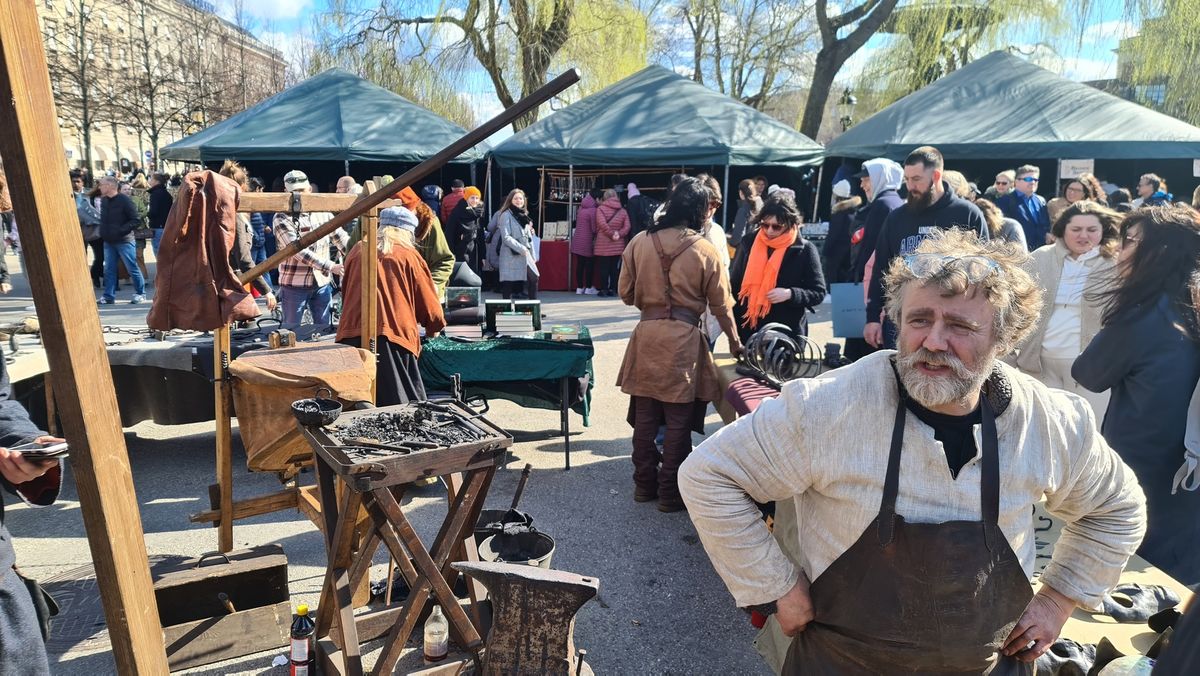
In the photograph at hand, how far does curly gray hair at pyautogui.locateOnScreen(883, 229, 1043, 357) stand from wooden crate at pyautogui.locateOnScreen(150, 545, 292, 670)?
112 inches

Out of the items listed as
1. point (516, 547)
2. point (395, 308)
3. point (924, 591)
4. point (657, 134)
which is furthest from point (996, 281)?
point (657, 134)

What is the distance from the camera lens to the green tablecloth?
512 cm

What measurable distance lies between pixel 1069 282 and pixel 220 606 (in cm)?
494

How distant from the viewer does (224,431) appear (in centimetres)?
368

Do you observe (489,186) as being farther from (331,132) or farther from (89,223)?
(89,223)

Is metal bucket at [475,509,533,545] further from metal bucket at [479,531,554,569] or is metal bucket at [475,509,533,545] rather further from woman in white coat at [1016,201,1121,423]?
woman in white coat at [1016,201,1121,423]

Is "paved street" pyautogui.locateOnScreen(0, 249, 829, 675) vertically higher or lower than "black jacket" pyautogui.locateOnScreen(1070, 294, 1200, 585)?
lower

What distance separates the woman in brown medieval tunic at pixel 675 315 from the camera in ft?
14.7

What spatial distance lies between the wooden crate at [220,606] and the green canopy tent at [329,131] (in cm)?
954

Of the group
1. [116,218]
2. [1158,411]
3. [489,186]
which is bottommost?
[1158,411]

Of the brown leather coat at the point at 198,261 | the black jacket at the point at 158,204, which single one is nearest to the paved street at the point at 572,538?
the brown leather coat at the point at 198,261

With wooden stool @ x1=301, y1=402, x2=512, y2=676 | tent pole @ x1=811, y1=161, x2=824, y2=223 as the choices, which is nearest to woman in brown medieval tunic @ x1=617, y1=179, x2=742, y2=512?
wooden stool @ x1=301, y1=402, x2=512, y2=676

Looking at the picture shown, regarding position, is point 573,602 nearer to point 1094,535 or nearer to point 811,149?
point 1094,535

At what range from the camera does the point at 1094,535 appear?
1.87m
